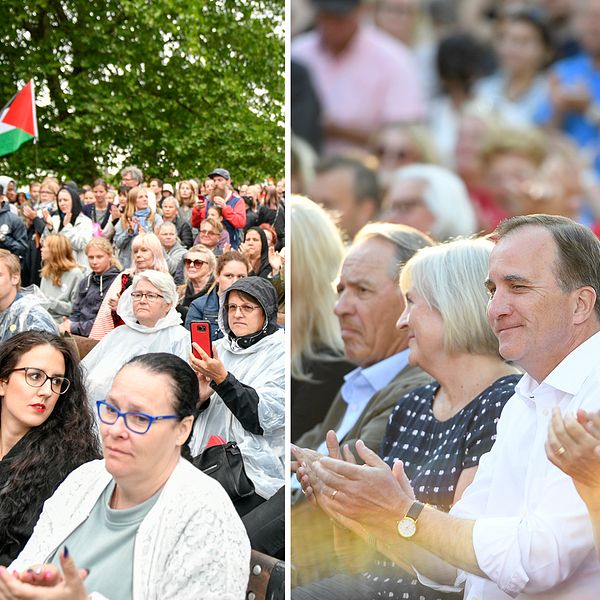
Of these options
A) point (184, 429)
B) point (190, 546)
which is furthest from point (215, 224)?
point (190, 546)

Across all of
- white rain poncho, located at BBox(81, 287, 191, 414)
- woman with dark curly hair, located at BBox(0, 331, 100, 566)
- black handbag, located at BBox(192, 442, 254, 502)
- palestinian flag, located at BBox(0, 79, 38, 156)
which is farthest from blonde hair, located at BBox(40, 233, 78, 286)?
black handbag, located at BBox(192, 442, 254, 502)

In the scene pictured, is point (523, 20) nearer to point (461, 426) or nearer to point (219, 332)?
point (461, 426)

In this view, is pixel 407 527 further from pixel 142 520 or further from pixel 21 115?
pixel 21 115

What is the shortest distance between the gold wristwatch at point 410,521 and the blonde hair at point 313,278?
0.50m

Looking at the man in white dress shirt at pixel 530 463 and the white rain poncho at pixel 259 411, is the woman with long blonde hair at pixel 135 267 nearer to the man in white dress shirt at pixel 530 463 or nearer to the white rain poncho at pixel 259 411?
the white rain poncho at pixel 259 411

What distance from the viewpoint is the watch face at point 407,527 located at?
1.91 metres

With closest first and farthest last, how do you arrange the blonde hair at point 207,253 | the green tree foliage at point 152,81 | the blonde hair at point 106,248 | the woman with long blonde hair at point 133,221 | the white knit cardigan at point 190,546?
the white knit cardigan at point 190,546 < the blonde hair at point 207,253 < the blonde hair at point 106,248 < the woman with long blonde hair at point 133,221 < the green tree foliage at point 152,81

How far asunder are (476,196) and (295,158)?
0.46 meters

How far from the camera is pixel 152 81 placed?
545cm

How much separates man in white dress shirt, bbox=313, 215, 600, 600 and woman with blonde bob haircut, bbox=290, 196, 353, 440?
0.41 metres

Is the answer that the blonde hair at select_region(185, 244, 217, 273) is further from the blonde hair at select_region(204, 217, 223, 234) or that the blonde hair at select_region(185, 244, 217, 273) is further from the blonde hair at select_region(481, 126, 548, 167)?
the blonde hair at select_region(481, 126, 548, 167)

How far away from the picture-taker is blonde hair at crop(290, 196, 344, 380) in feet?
7.34

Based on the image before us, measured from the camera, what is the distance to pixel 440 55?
1.86 metres

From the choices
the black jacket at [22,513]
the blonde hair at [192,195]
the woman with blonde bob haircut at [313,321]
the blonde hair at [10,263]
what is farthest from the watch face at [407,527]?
the blonde hair at [192,195]
